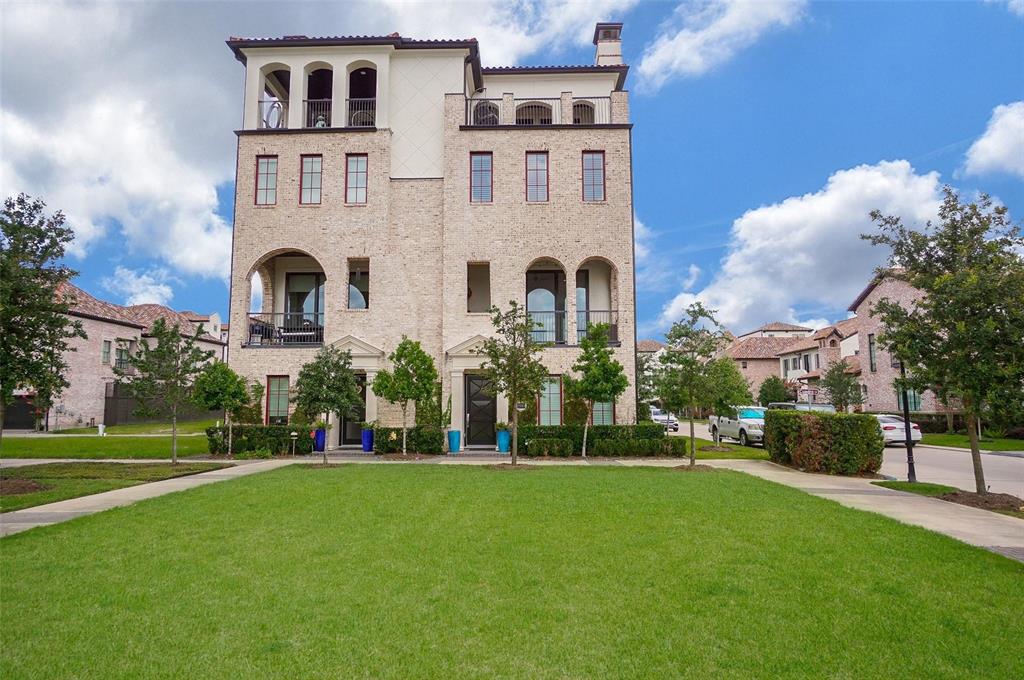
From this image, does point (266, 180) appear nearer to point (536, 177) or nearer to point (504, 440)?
point (536, 177)

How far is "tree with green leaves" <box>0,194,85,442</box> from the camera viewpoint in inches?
435

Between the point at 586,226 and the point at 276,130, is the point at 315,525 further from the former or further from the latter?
the point at 276,130

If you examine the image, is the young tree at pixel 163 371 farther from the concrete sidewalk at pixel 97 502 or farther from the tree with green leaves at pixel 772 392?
the tree with green leaves at pixel 772 392

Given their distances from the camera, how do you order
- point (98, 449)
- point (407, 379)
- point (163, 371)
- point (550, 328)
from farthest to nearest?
point (550, 328), point (98, 449), point (407, 379), point (163, 371)

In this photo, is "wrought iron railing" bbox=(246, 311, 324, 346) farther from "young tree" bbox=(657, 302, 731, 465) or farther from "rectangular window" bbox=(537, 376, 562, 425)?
"young tree" bbox=(657, 302, 731, 465)

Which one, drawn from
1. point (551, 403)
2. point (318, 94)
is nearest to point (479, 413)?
point (551, 403)

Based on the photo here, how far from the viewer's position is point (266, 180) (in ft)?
71.7

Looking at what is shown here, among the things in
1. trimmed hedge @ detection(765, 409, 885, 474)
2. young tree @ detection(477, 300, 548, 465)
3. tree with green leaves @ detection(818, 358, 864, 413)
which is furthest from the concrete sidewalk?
tree with green leaves @ detection(818, 358, 864, 413)

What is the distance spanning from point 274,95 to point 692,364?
67.2 feet

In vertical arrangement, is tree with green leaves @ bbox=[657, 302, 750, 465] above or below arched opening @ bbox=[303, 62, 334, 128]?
below

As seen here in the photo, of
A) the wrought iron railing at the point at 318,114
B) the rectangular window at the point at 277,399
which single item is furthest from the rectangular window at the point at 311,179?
the rectangular window at the point at 277,399

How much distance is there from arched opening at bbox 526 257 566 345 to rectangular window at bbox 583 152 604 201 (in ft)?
9.20

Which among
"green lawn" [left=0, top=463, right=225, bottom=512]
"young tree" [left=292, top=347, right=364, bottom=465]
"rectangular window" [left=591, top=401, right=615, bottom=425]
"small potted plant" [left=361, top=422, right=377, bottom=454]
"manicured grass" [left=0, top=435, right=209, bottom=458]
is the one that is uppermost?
"young tree" [left=292, top=347, right=364, bottom=465]

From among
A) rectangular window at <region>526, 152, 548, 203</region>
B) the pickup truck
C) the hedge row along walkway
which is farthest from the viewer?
the pickup truck
